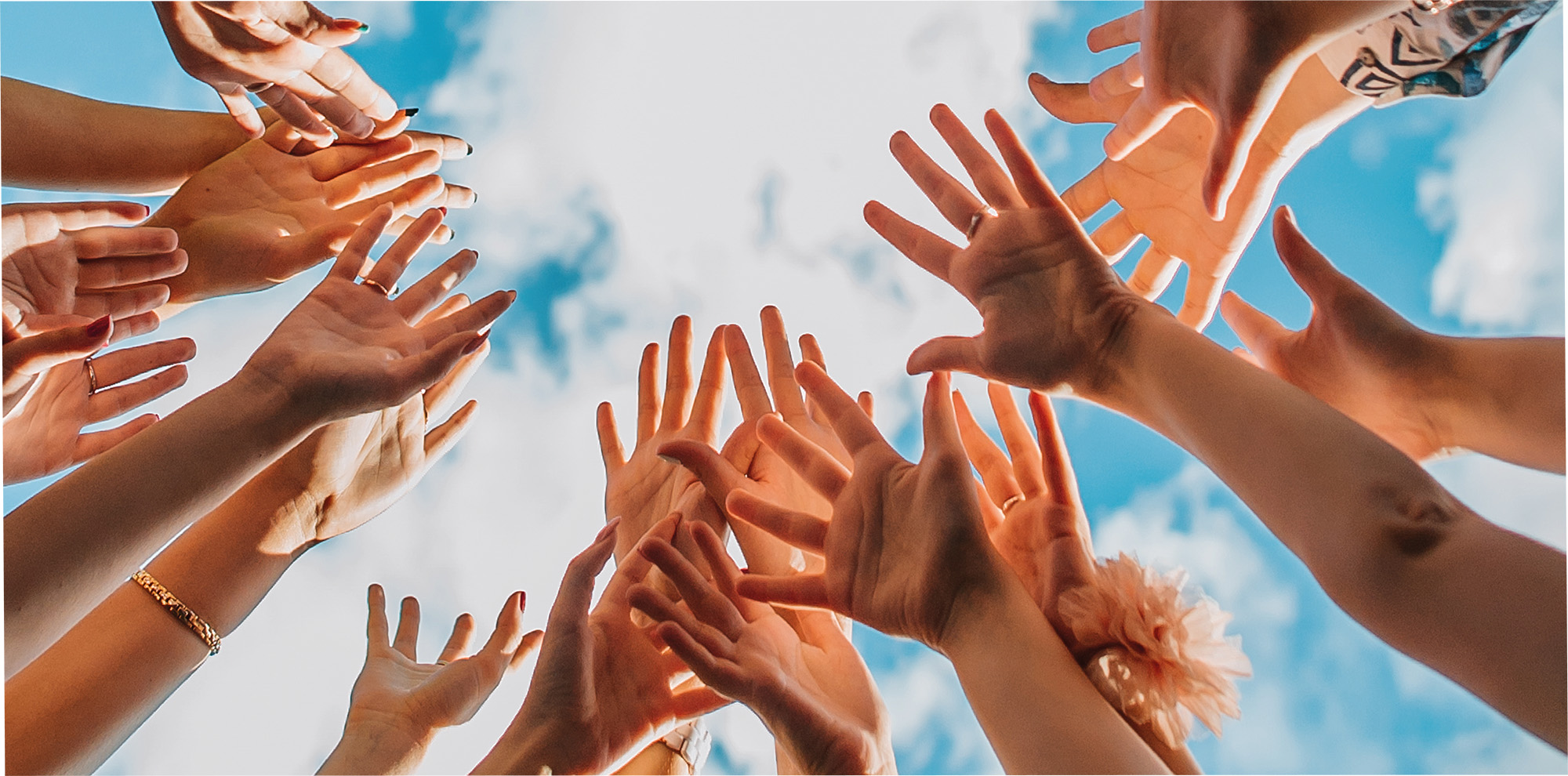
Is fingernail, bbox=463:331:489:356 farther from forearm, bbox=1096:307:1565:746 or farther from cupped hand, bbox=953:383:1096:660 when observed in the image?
forearm, bbox=1096:307:1565:746

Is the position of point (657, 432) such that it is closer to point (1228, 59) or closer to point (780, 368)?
point (780, 368)

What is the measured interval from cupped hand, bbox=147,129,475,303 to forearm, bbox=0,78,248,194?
0.09 meters

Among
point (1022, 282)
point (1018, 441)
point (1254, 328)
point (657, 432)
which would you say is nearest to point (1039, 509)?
point (1018, 441)

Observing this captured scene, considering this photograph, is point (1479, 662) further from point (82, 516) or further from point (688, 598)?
point (82, 516)

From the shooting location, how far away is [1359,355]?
1.75 metres

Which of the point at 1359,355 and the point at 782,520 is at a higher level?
the point at 782,520

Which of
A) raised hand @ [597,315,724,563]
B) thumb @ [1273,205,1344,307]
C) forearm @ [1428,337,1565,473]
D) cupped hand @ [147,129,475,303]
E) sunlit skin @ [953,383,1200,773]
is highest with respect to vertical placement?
cupped hand @ [147,129,475,303]

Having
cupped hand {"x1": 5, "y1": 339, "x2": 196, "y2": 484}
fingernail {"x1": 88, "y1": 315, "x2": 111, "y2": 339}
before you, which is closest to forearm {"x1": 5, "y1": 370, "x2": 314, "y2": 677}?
fingernail {"x1": 88, "y1": 315, "x2": 111, "y2": 339}

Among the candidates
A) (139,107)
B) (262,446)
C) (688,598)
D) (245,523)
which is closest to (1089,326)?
(688,598)

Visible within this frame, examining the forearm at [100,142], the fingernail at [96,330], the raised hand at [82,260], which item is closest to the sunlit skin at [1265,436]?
the fingernail at [96,330]

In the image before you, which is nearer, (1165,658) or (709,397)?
(1165,658)

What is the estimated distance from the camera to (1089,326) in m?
1.84

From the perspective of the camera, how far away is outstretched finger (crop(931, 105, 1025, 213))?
202 cm

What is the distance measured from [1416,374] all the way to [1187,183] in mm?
964
